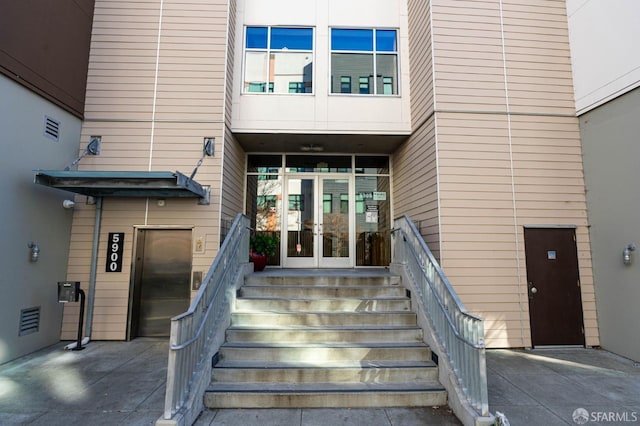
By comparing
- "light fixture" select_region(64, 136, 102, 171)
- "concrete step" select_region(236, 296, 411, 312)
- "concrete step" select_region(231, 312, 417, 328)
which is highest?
"light fixture" select_region(64, 136, 102, 171)

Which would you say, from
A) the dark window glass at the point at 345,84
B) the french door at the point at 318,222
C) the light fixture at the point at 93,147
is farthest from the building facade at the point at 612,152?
the light fixture at the point at 93,147

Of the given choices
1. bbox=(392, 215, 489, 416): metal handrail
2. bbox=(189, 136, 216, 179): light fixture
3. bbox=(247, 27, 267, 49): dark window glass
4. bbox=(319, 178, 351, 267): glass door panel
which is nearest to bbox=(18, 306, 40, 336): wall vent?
bbox=(189, 136, 216, 179): light fixture

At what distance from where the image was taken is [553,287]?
5.04 meters

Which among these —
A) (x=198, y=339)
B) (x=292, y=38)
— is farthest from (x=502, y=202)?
(x=292, y=38)

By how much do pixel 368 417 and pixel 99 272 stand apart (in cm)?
493

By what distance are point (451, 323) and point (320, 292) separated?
1.89m

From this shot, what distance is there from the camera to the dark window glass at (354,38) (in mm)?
6539

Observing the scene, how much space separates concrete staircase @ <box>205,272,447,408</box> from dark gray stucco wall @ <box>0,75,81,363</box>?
10.2ft

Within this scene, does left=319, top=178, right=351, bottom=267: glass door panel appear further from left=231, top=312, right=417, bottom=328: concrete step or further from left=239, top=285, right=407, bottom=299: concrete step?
left=231, top=312, right=417, bottom=328: concrete step

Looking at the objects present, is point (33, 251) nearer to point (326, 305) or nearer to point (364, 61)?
point (326, 305)

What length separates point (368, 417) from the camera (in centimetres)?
296

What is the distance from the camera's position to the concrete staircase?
3158 millimetres

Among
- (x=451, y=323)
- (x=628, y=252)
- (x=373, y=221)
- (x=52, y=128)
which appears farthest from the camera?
(x=373, y=221)

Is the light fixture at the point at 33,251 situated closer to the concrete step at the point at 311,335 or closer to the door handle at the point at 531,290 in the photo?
the concrete step at the point at 311,335
